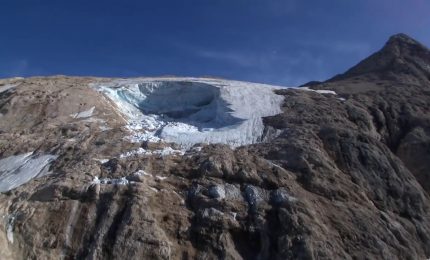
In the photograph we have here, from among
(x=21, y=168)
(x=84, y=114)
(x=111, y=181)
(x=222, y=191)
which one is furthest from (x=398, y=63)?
(x=21, y=168)

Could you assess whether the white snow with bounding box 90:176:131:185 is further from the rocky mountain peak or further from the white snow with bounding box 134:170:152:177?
the rocky mountain peak


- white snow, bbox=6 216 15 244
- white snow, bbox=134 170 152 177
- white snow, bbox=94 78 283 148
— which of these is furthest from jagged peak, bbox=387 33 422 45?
white snow, bbox=6 216 15 244

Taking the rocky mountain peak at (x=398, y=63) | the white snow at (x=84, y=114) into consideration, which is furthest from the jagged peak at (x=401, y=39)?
the white snow at (x=84, y=114)

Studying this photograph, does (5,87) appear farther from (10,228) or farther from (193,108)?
(10,228)

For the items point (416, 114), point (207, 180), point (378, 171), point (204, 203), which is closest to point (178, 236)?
point (204, 203)

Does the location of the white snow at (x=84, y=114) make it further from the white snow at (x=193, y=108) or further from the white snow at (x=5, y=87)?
the white snow at (x=5, y=87)

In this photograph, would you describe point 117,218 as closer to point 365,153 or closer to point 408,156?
point 365,153
